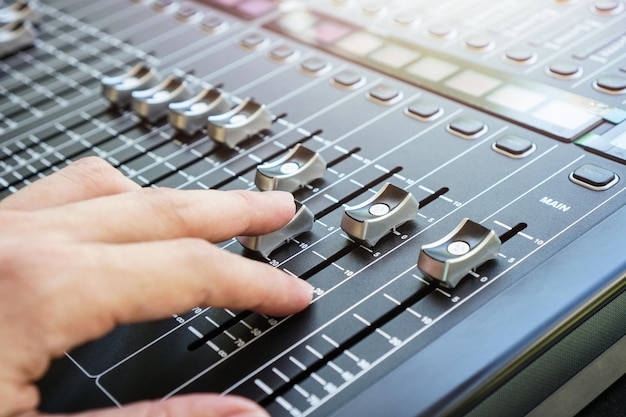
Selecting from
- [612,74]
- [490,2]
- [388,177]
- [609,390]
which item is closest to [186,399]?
[388,177]

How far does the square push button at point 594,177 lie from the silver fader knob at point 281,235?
0.88ft

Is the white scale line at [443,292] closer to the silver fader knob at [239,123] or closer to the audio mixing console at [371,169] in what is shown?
the audio mixing console at [371,169]

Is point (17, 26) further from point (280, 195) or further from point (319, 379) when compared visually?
point (319, 379)

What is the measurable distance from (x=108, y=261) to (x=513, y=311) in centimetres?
33

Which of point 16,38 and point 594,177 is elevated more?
point 594,177

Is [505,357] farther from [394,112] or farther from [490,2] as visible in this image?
[490,2]

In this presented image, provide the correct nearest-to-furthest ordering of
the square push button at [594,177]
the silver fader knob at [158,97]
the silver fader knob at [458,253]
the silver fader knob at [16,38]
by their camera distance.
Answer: the silver fader knob at [458,253] < the square push button at [594,177] < the silver fader knob at [158,97] < the silver fader knob at [16,38]

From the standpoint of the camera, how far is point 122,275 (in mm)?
626

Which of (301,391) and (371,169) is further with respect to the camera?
(371,169)

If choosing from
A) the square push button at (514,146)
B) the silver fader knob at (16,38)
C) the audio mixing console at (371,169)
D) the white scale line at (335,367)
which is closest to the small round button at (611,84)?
the audio mixing console at (371,169)

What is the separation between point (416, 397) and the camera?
2.06ft

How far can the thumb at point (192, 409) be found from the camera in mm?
605

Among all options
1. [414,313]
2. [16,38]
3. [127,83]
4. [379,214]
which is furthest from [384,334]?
[16,38]

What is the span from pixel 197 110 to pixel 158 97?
8 cm
